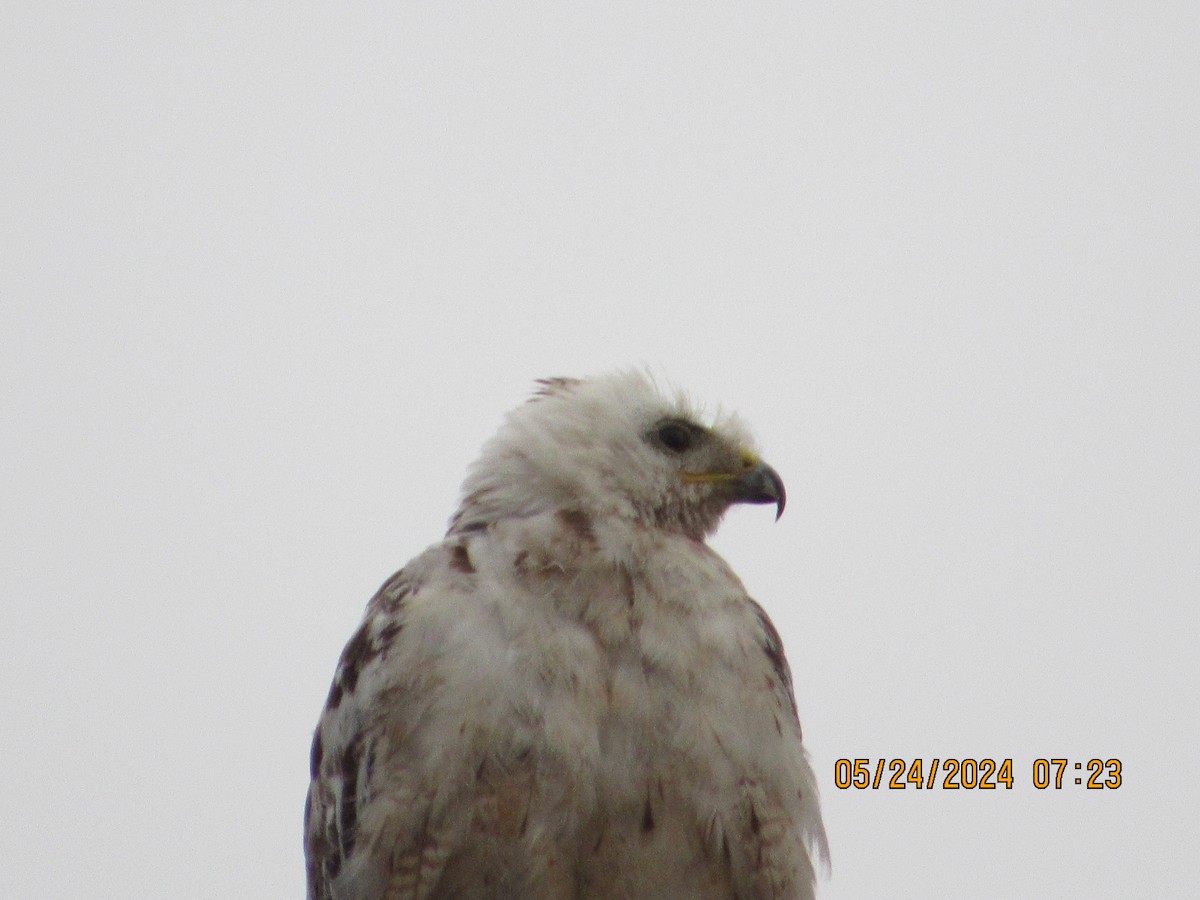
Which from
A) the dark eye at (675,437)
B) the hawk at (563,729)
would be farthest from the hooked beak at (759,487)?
the hawk at (563,729)

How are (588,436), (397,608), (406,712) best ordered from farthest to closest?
(588,436) < (397,608) < (406,712)

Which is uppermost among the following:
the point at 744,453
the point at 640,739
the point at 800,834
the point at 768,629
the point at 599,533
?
the point at 744,453

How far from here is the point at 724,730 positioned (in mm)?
3514

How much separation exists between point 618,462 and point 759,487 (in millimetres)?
592

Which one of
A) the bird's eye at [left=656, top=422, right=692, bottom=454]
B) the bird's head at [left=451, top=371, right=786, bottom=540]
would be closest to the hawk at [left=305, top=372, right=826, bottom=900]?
the bird's head at [left=451, top=371, right=786, bottom=540]

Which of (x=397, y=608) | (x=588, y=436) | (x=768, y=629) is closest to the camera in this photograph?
(x=397, y=608)

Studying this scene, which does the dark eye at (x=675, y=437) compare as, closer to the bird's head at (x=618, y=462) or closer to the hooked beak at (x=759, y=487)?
the bird's head at (x=618, y=462)

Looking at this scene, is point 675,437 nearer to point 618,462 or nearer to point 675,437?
point 675,437

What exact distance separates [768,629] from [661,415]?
945 mm

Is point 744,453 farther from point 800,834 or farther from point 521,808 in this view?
point 521,808

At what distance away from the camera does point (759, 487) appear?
4535mm

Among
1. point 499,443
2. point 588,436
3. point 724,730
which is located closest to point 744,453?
point 588,436

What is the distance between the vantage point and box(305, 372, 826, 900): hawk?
331 centimetres

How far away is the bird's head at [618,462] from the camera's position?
13.7 ft
